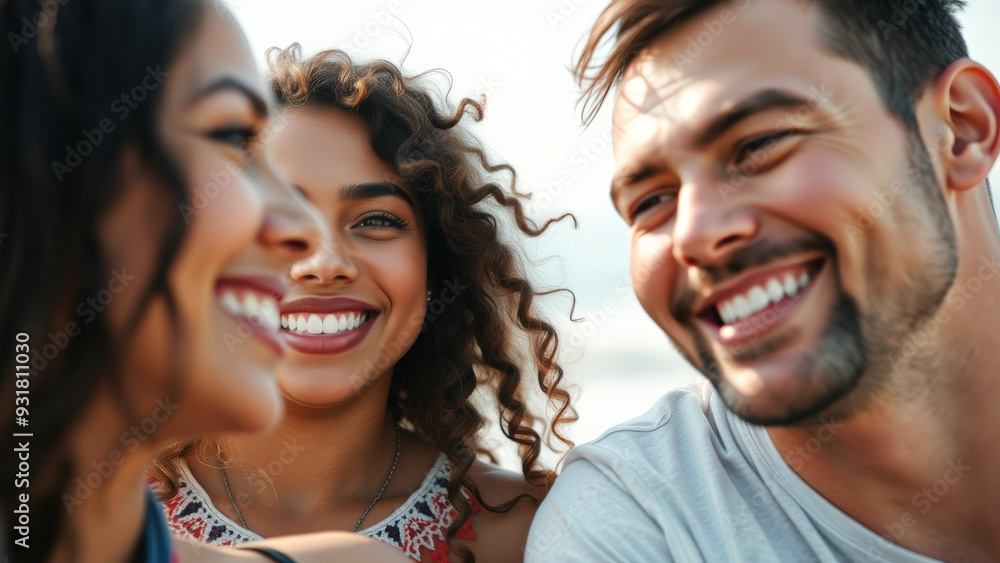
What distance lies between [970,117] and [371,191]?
1.94m

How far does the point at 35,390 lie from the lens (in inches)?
44.8

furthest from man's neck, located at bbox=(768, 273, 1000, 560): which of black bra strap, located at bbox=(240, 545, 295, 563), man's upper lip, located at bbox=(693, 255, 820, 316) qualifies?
black bra strap, located at bbox=(240, 545, 295, 563)

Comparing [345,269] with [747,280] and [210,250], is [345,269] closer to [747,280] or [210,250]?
[747,280]

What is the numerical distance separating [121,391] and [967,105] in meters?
2.20

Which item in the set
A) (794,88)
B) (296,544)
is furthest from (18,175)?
(794,88)

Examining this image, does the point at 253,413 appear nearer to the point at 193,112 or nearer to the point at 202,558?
the point at 202,558

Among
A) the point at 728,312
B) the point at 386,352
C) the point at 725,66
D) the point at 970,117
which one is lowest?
→ the point at 386,352

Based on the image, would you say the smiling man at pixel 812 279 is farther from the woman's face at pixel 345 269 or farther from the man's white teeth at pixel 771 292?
the woman's face at pixel 345 269

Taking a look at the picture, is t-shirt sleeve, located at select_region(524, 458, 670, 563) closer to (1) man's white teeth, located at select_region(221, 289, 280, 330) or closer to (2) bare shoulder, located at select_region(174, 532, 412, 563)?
(2) bare shoulder, located at select_region(174, 532, 412, 563)

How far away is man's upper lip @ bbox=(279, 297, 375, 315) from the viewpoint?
278 centimetres

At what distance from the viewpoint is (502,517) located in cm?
302

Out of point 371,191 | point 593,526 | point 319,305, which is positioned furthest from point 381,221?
point 593,526

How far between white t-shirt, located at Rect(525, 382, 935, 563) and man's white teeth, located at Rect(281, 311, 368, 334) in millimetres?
961

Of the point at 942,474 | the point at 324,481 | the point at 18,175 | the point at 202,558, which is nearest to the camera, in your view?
the point at 18,175
